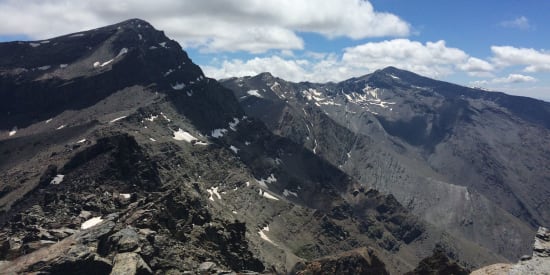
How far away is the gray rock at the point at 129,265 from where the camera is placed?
45.1m

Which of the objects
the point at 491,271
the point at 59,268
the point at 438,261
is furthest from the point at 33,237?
the point at 438,261

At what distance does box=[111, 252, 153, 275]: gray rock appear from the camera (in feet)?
148

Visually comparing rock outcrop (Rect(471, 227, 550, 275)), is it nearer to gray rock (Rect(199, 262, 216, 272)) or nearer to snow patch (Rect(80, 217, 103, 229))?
gray rock (Rect(199, 262, 216, 272))

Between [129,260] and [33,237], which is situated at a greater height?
[129,260]

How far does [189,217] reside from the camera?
257 ft

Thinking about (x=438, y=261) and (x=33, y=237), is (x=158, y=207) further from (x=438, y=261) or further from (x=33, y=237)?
(x=438, y=261)

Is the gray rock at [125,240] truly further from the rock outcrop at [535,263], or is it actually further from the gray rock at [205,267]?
the rock outcrop at [535,263]

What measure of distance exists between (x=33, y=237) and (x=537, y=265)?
224ft

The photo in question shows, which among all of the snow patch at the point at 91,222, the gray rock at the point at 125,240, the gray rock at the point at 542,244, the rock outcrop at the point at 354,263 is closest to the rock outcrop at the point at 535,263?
the gray rock at the point at 542,244

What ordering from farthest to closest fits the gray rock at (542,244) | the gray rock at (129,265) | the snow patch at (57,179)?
the snow patch at (57,179), the gray rock at (129,265), the gray rock at (542,244)

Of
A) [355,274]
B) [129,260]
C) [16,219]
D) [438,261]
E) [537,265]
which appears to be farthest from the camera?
[355,274]

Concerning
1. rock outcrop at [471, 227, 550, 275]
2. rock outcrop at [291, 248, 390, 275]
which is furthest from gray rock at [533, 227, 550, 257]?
rock outcrop at [291, 248, 390, 275]

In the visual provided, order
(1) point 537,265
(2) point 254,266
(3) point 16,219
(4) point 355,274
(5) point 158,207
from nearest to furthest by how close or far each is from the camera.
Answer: (1) point 537,265 → (5) point 158,207 → (2) point 254,266 → (3) point 16,219 → (4) point 355,274

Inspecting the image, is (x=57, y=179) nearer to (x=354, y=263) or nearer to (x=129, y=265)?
(x=354, y=263)
